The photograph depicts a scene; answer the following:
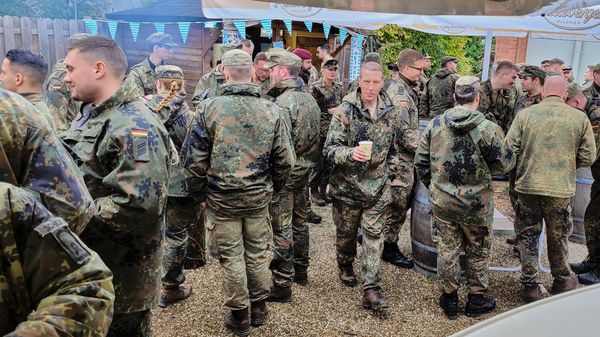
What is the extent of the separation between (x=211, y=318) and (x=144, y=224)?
202 cm

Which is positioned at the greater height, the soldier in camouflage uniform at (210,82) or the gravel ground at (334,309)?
the soldier in camouflage uniform at (210,82)

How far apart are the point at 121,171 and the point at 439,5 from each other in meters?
2.24

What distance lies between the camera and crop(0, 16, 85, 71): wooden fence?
28.3 feet

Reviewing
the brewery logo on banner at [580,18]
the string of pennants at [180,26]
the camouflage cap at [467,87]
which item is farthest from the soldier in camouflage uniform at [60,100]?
the brewery logo on banner at [580,18]

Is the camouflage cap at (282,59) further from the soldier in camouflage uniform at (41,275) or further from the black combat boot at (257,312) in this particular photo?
the soldier in camouflage uniform at (41,275)

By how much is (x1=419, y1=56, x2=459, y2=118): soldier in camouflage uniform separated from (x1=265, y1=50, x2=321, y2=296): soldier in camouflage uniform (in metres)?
3.56

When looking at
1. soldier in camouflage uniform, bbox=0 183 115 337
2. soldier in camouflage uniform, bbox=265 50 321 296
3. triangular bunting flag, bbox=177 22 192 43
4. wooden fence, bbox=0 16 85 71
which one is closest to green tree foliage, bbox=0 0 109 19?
wooden fence, bbox=0 16 85 71

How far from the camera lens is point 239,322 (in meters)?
4.18

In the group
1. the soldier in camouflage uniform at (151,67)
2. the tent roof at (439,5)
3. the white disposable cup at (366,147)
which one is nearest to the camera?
the tent roof at (439,5)

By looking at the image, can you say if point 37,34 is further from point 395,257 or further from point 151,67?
point 395,257

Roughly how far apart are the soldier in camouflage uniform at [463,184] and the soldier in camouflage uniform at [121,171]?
8.39ft

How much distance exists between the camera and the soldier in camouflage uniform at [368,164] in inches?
183

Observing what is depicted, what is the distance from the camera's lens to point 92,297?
4.66 ft

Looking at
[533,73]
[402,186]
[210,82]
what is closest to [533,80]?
[533,73]
